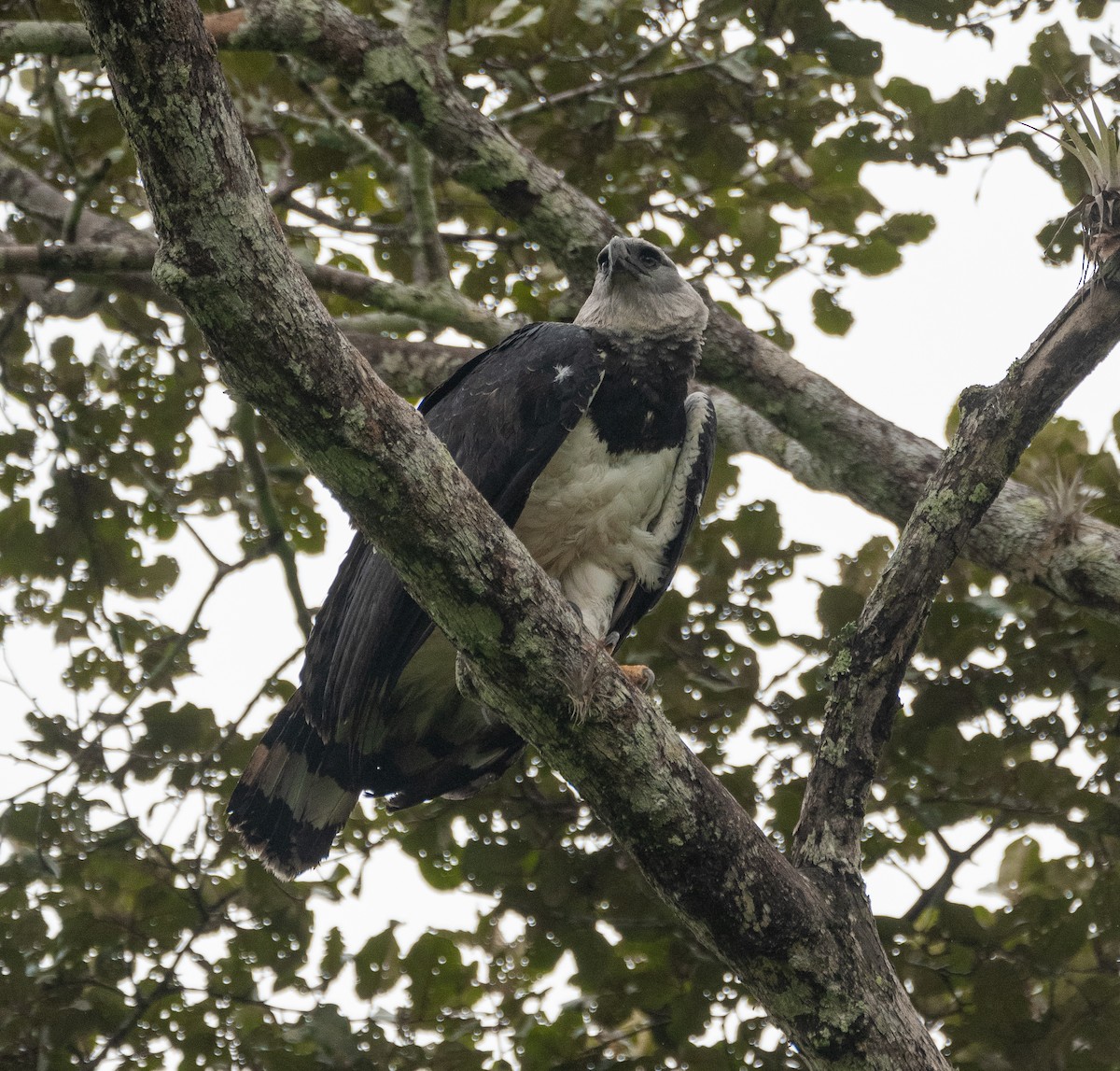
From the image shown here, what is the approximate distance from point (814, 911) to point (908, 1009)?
25 centimetres

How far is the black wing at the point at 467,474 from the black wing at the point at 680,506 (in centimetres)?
45

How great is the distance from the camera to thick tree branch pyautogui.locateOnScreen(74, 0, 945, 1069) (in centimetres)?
169

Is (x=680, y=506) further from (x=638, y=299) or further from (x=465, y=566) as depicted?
(x=465, y=566)

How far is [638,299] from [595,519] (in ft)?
2.23

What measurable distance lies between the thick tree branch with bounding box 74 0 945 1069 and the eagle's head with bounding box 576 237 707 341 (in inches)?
57.2

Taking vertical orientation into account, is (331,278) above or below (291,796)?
above

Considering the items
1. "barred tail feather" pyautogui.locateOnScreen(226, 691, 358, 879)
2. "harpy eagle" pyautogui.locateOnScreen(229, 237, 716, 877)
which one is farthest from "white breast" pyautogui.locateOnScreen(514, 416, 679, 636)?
"barred tail feather" pyautogui.locateOnScreen(226, 691, 358, 879)

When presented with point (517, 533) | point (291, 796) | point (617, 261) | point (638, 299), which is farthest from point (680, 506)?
A: point (291, 796)

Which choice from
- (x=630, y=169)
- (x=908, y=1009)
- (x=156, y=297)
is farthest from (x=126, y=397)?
(x=908, y=1009)

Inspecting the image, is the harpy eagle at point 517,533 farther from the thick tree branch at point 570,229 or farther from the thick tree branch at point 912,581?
the thick tree branch at point 912,581

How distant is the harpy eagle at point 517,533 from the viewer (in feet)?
9.49

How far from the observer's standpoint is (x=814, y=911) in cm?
221

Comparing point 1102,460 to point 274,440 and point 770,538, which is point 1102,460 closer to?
point 770,538

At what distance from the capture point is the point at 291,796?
3123mm
